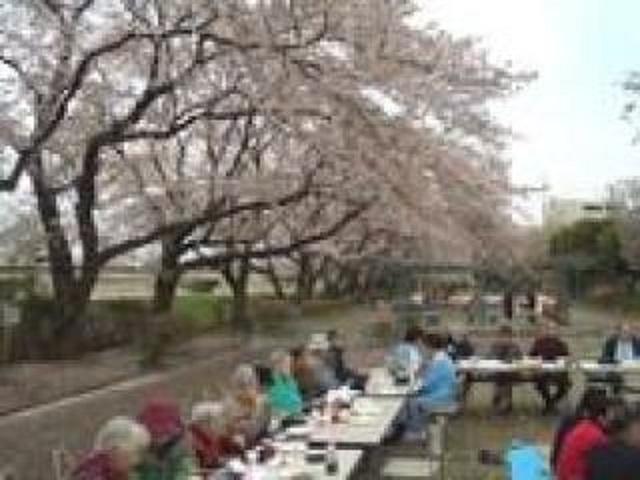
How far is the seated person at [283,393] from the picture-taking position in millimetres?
14016

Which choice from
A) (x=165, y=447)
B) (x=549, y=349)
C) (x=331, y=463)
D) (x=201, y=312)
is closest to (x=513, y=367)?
(x=549, y=349)

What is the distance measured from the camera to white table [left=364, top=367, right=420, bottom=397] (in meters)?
15.5

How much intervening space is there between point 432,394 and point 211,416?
18.3ft

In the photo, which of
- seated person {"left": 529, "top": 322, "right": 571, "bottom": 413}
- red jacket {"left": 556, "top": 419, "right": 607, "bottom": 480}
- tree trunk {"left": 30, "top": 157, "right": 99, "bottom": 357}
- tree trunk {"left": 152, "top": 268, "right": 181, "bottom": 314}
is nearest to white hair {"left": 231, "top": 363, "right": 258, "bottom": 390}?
red jacket {"left": 556, "top": 419, "right": 607, "bottom": 480}

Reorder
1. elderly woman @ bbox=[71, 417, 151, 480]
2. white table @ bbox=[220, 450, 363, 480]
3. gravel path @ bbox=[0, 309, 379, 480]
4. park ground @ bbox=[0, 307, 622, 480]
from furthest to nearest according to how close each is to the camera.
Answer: park ground @ bbox=[0, 307, 622, 480], gravel path @ bbox=[0, 309, 379, 480], white table @ bbox=[220, 450, 363, 480], elderly woman @ bbox=[71, 417, 151, 480]

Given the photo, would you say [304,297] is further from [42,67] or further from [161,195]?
[42,67]

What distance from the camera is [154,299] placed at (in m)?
28.0

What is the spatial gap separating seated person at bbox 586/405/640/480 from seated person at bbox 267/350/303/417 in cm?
616

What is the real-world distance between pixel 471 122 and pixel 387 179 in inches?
77.0

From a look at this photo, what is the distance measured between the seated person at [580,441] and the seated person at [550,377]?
9.93 meters

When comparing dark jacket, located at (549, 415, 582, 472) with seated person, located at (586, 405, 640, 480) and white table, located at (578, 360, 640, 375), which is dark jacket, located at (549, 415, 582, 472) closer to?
seated person, located at (586, 405, 640, 480)

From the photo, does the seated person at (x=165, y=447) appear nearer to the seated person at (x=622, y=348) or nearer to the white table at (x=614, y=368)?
the white table at (x=614, y=368)

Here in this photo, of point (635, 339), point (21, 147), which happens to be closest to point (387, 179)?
point (635, 339)

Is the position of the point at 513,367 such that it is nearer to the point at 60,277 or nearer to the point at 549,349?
the point at 549,349
